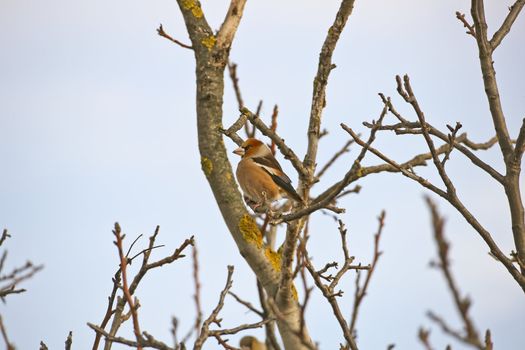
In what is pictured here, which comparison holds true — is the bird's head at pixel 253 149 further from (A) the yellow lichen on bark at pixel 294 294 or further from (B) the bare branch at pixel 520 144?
(B) the bare branch at pixel 520 144

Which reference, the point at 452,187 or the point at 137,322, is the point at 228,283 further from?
the point at 452,187

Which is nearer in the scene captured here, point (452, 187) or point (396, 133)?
point (452, 187)

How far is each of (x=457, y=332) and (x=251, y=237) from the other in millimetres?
2947

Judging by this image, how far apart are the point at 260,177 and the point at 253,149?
25.2 inches

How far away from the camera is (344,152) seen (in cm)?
709

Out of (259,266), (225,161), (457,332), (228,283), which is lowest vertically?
(457,332)

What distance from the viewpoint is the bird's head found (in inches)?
292

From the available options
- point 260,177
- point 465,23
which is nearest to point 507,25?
point 465,23

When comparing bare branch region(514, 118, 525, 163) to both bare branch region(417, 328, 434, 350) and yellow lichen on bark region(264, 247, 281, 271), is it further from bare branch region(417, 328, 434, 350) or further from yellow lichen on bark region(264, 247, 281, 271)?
bare branch region(417, 328, 434, 350)

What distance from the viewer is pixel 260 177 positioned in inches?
272

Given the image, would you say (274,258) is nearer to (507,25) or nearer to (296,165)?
(296,165)

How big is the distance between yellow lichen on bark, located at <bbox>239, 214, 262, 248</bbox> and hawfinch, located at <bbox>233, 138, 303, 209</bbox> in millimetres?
1965

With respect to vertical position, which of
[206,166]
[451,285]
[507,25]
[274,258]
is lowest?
[451,285]

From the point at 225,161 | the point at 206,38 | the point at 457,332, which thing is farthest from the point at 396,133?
the point at 457,332
